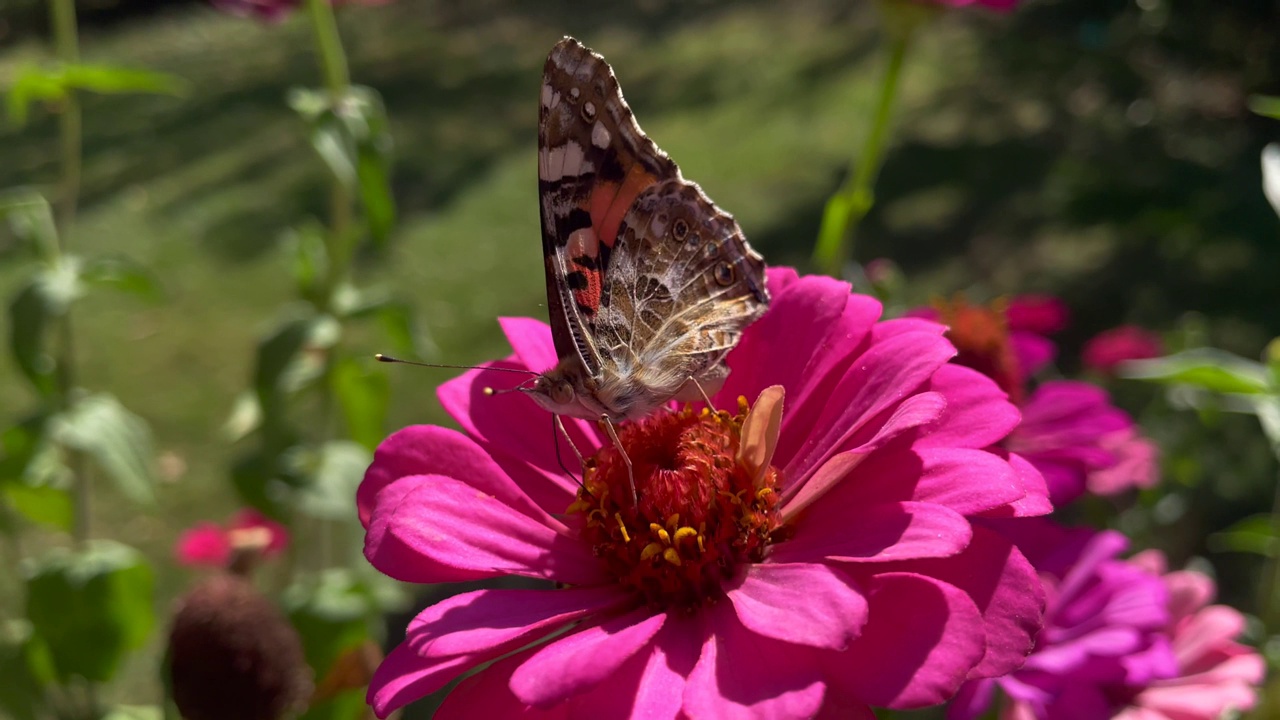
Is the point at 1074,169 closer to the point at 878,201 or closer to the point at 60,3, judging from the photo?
the point at 878,201

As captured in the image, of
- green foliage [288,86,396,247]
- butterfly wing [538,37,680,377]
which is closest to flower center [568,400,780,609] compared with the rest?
butterfly wing [538,37,680,377]

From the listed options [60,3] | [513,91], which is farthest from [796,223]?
[60,3]

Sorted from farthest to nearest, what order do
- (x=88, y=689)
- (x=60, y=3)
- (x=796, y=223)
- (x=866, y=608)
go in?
(x=796, y=223) → (x=60, y=3) → (x=88, y=689) → (x=866, y=608)

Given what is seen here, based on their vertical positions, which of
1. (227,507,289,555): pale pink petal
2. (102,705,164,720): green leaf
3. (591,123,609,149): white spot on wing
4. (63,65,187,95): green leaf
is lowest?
(227,507,289,555): pale pink petal

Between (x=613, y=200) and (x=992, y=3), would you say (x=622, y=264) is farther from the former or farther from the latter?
(x=992, y=3)

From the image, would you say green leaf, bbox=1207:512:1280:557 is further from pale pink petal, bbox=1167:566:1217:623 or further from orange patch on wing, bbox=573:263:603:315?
orange patch on wing, bbox=573:263:603:315

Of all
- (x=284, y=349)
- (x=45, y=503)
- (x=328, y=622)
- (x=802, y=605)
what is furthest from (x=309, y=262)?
(x=802, y=605)

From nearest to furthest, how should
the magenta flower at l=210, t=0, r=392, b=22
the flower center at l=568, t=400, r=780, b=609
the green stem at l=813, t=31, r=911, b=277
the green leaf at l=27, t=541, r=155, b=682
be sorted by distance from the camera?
the flower center at l=568, t=400, r=780, b=609, the green stem at l=813, t=31, r=911, b=277, the green leaf at l=27, t=541, r=155, b=682, the magenta flower at l=210, t=0, r=392, b=22
